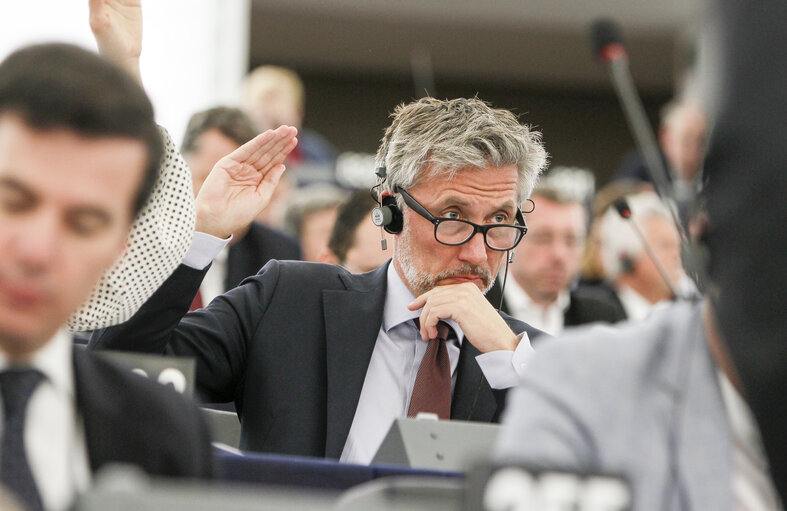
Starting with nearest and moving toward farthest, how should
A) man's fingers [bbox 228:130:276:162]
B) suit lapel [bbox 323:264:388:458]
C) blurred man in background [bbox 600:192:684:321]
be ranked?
1. suit lapel [bbox 323:264:388:458]
2. man's fingers [bbox 228:130:276:162]
3. blurred man in background [bbox 600:192:684:321]

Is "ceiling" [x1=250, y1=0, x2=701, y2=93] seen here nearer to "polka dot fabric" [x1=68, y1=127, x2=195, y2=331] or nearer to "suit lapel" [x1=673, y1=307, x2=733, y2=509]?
"polka dot fabric" [x1=68, y1=127, x2=195, y2=331]

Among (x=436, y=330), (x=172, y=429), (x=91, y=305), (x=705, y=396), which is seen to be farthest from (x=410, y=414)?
(x=705, y=396)

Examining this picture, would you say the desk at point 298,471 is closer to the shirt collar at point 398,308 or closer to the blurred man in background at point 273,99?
the shirt collar at point 398,308

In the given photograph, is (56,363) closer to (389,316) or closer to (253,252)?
(389,316)

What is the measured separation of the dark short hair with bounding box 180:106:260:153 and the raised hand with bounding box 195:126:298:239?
1.35m

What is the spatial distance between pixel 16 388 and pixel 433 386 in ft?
3.78

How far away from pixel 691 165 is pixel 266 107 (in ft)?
16.8

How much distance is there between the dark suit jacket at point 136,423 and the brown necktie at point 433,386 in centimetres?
86

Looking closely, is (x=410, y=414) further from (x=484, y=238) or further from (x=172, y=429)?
(x=172, y=429)

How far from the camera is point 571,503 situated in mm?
808

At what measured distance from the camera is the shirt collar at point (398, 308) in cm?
220

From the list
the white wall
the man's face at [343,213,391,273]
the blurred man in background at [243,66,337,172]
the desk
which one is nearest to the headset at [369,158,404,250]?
the man's face at [343,213,391,273]

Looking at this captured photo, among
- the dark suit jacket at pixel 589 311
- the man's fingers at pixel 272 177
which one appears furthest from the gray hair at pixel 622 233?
the man's fingers at pixel 272 177

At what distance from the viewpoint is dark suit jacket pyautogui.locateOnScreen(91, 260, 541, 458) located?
82.2 inches
